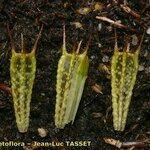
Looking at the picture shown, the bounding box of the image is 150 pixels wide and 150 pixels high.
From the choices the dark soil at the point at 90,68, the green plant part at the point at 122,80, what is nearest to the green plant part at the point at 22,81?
the dark soil at the point at 90,68

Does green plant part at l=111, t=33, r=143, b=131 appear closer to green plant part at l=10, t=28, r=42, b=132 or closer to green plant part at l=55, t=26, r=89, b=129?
green plant part at l=55, t=26, r=89, b=129

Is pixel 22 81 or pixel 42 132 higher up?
pixel 22 81

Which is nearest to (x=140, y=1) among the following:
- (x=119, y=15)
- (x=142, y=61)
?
(x=119, y=15)

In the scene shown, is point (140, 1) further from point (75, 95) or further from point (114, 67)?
point (75, 95)

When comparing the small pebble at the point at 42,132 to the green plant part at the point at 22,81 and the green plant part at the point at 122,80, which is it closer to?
the green plant part at the point at 22,81

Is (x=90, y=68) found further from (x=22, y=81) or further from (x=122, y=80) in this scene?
(x=22, y=81)

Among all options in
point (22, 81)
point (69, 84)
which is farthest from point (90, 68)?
point (22, 81)
